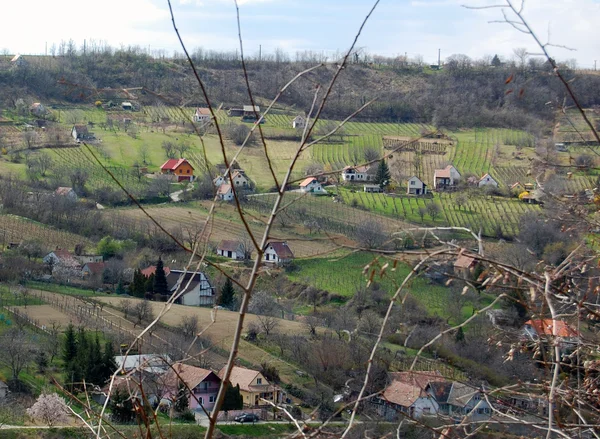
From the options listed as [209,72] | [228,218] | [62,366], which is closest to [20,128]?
[228,218]

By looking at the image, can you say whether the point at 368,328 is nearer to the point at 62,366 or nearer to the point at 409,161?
the point at 62,366

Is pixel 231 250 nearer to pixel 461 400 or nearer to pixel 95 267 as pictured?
pixel 95 267

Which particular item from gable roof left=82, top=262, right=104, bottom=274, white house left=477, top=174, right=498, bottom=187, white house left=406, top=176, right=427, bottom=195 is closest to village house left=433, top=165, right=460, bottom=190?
white house left=406, top=176, right=427, bottom=195

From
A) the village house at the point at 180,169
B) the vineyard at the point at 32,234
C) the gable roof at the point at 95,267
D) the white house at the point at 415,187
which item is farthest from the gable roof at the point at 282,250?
the village house at the point at 180,169

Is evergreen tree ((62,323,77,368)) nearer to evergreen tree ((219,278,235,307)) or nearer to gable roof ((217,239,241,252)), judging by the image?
evergreen tree ((219,278,235,307))

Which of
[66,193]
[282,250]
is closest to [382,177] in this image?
[282,250]

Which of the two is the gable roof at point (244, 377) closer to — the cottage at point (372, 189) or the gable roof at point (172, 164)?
the cottage at point (372, 189)
